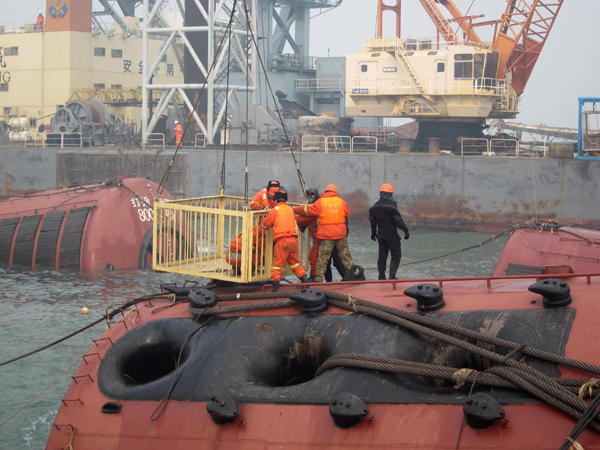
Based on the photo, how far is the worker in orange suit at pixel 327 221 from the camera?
898 centimetres

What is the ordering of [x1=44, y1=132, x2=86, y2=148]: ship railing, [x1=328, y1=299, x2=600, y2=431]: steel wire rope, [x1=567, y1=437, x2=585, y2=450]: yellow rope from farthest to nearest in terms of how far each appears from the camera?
[x1=44, y1=132, x2=86, y2=148]: ship railing
[x1=328, y1=299, x2=600, y2=431]: steel wire rope
[x1=567, y1=437, x2=585, y2=450]: yellow rope

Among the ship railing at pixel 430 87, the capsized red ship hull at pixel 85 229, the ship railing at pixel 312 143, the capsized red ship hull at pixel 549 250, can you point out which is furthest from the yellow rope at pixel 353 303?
the ship railing at pixel 430 87

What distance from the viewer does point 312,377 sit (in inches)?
256

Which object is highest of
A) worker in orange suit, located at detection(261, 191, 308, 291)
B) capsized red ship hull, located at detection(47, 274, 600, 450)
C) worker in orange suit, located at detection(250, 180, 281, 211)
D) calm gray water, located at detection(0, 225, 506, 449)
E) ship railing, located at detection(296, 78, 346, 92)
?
ship railing, located at detection(296, 78, 346, 92)

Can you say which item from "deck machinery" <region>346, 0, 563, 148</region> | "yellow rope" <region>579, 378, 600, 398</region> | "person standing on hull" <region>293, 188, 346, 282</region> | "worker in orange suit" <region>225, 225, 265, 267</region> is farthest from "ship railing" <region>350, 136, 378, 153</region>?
"yellow rope" <region>579, 378, 600, 398</region>

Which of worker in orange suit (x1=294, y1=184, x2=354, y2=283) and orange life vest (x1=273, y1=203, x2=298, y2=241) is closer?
orange life vest (x1=273, y1=203, x2=298, y2=241)

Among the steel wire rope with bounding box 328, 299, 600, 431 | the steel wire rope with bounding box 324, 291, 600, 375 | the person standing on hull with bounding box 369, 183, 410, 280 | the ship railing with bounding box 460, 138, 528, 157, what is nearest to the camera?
the steel wire rope with bounding box 328, 299, 600, 431

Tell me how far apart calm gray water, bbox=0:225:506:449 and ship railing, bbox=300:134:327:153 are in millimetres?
7049

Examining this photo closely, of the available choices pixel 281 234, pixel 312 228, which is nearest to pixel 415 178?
pixel 312 228

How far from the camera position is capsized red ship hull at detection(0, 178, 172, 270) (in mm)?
17125

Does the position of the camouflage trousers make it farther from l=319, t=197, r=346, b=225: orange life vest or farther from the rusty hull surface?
the rusty hull surface

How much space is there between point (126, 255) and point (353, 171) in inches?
476

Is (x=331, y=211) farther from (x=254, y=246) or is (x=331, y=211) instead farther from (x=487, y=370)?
(x=487, y=370)

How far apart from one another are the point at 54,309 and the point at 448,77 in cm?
2050
